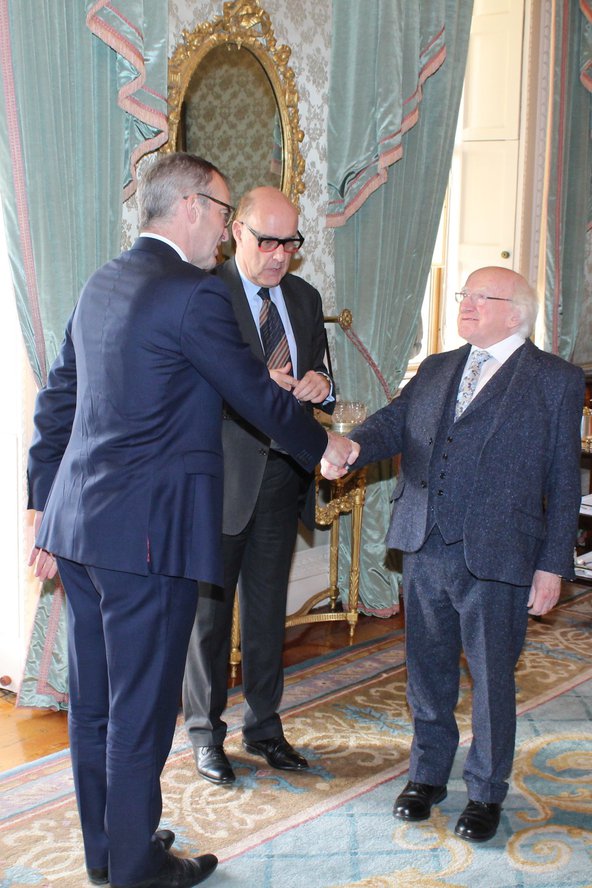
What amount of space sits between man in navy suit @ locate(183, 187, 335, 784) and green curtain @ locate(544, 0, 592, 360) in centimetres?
331

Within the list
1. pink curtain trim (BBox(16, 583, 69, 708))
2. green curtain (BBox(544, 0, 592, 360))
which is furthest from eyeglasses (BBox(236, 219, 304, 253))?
green curtain (BBox(544, 0, 592, 360))

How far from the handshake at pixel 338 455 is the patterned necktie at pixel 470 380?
304mm

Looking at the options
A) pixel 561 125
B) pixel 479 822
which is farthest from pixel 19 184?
pixel 561 125

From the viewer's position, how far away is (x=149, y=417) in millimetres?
2160

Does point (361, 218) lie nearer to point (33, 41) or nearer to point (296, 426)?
point (33, 41)

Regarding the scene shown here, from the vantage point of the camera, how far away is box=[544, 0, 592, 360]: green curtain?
5.95 meters

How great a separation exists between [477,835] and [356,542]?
1847mm

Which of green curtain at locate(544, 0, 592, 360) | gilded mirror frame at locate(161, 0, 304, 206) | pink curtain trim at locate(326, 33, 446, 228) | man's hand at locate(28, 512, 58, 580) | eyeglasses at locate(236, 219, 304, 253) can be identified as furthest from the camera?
green curtain at locate(544, 0, 592, 360)

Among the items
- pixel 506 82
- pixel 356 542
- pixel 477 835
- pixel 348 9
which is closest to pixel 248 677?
pixel 477 835

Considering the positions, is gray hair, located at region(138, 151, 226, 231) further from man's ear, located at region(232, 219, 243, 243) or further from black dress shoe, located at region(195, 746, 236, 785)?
black dress shoe, located at region(195, 746, 236, 785)

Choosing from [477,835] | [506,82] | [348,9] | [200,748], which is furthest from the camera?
[506,82]

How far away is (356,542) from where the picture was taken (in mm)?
4422

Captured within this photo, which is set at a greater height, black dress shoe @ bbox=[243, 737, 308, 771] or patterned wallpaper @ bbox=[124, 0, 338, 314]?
patterned wallpaper @ bbox=[124, 0, 338, 314]

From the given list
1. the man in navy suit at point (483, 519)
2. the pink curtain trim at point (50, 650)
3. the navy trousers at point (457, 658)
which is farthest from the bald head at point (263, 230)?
the pink curtain trim at point (50, 650)
